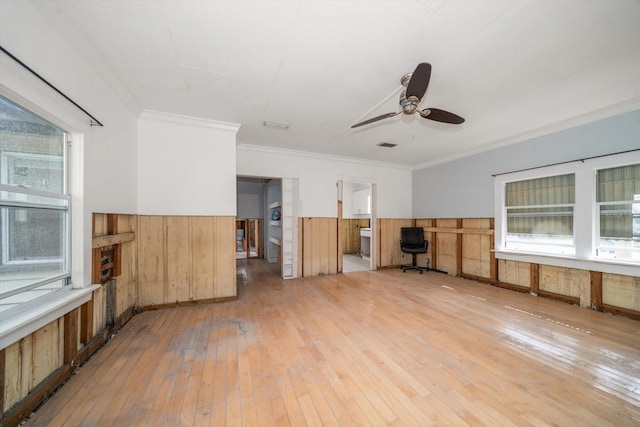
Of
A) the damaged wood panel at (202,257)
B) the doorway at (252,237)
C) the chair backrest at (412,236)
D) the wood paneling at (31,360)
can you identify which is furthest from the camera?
the doorway at (252,237)

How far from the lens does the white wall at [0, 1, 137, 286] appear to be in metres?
1.38

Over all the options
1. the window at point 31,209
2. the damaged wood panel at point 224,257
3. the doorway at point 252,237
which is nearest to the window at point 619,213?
the damaged wood panel at point 224,257

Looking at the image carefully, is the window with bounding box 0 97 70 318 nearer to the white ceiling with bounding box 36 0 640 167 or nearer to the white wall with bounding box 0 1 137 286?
the white wall with bounding box 0 1 137 286

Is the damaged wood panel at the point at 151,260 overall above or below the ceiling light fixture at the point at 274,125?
below

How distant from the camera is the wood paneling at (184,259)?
3.18 meters

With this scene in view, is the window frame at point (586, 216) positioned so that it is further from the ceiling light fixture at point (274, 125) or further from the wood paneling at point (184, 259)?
the wood paneling at point (184, 259)

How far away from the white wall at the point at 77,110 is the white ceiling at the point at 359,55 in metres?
0.16

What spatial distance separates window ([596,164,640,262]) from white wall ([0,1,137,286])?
6031 millimetres

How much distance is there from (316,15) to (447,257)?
17.8 feet

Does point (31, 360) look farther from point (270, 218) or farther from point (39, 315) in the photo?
point (270, 218)

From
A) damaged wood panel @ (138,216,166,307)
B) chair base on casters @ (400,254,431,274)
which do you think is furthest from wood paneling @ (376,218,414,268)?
damaged wood panel @ (138,216,166,307)

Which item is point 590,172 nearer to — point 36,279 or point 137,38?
point 137,38

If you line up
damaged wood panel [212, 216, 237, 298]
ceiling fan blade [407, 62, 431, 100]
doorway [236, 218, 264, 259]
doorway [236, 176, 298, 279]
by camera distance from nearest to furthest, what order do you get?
ceiling fan blade [407, 62, 431, 100], damaged wood panel [212, 216, 237, 298], doorway [236, 176, 298, 279], doorway [236, 218, 264, 259]

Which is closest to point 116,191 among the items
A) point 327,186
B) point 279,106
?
point 279,106
